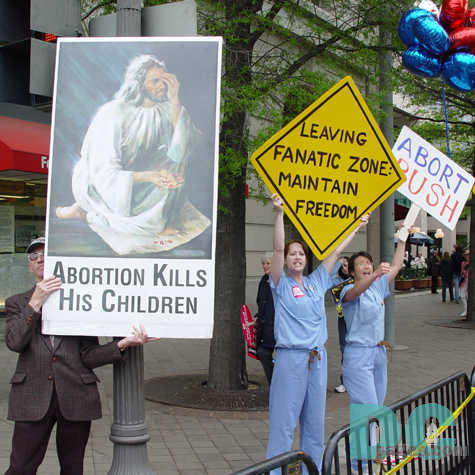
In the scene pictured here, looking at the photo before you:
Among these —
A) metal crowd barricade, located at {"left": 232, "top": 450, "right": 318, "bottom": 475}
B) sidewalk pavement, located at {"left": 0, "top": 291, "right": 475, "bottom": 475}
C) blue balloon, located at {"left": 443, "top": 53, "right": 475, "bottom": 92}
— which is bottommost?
sidewalk pavement, located at {"left": 0, "top": 291, "right": 475, "bottom": 475}

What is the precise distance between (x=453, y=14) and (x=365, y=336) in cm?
445

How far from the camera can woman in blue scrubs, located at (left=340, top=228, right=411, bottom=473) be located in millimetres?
4922

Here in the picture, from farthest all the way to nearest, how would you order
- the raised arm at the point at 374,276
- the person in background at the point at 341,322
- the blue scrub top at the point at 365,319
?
the person in background at the point at 341,322 → the blue scrub top at the point at 365,319 → the raised arm at the point at 374,276

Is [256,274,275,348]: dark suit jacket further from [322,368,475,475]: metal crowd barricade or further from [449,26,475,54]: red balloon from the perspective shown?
[449,26,475,54]: red balloon

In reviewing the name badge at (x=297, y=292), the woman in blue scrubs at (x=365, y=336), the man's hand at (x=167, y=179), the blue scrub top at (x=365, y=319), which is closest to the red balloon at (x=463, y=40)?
the woman in blue scrubs at (x=365, y=336)

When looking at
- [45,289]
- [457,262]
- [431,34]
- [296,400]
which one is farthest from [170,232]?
[457,262]

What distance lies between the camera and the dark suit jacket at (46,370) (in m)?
3.39

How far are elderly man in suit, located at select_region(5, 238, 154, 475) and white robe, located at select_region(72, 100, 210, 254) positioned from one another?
53 centimetres

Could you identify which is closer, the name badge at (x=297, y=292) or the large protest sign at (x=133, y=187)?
the large protest sign at (x=133, y=187)

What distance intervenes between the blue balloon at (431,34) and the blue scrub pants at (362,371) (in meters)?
3.93

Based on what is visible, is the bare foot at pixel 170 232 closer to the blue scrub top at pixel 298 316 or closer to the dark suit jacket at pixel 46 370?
the dark suit jacket at pixel 46 370

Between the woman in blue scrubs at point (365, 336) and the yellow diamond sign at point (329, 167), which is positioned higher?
the yellow diamond sign at point (329, 167)

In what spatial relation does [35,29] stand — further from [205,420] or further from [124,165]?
[205,420]

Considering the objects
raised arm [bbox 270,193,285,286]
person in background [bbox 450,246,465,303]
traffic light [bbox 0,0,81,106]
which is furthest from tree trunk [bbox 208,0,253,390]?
person in background [bbox 450,246,465,303]
